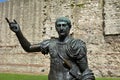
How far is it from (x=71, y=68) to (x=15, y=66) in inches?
771

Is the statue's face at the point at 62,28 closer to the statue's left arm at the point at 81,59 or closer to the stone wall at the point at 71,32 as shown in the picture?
the statue's left arm at the point at 81,59

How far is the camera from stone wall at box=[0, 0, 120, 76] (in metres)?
20.0

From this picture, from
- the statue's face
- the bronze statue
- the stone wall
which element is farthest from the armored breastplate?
the stone wall

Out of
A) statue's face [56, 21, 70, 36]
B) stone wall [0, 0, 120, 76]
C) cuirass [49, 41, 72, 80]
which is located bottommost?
stone wall [0, 0, 120, 76]

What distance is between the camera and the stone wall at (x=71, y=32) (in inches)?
786

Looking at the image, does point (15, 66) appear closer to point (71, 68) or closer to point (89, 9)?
point (89, 9)

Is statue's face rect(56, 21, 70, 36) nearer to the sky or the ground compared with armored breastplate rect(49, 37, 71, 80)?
nearer to the sky

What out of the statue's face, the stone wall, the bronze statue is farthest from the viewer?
the stone wall

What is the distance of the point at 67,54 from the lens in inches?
177

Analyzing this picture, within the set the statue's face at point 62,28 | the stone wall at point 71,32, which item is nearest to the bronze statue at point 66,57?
the statue's face at point 62,28

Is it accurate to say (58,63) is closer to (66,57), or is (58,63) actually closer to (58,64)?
(58,64)

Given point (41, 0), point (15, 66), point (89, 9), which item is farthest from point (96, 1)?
point (15, 66)

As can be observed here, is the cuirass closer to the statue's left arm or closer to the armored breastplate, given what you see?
the armored breastplate

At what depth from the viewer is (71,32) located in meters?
21.4
